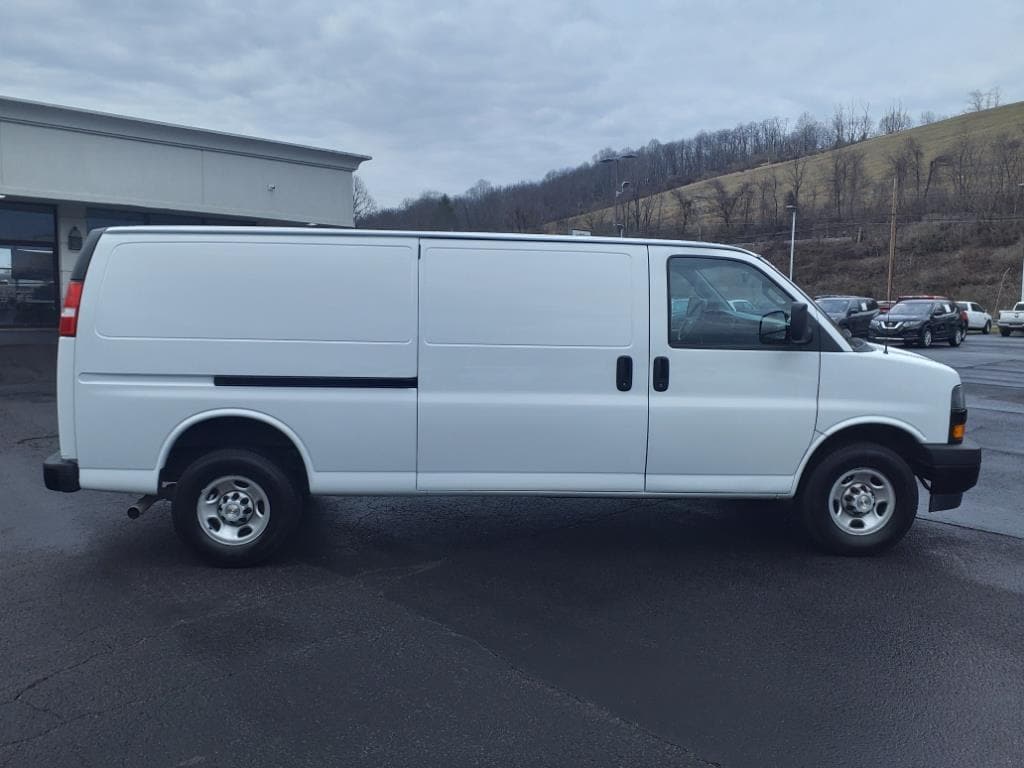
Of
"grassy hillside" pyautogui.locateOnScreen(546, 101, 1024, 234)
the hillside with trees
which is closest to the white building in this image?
the hillside with trees

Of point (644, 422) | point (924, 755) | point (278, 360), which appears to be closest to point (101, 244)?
point (278, 360)

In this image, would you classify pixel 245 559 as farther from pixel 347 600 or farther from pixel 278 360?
pixel 278 360

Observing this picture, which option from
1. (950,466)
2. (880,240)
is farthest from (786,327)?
(880,240)

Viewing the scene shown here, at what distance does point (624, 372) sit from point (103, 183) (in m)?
17.5

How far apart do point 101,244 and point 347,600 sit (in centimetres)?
285

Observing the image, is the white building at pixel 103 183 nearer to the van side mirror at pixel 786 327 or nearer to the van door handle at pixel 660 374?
the van door handle at pixel 660 374

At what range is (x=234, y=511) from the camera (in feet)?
19.2

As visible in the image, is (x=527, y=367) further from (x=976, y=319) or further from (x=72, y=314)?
(x=976, y=319)

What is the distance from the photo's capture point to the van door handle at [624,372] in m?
5.84

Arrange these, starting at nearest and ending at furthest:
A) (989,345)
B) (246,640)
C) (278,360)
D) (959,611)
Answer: (246,640), (959,611), (278,360), (989,345)

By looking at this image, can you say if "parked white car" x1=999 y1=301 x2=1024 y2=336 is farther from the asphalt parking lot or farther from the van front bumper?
the van front bumper

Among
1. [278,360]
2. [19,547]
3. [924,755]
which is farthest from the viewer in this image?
[19,547]

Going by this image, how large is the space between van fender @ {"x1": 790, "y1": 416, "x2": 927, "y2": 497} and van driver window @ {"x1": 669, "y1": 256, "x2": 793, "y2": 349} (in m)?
0.76

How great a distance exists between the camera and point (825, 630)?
487 centimetres
